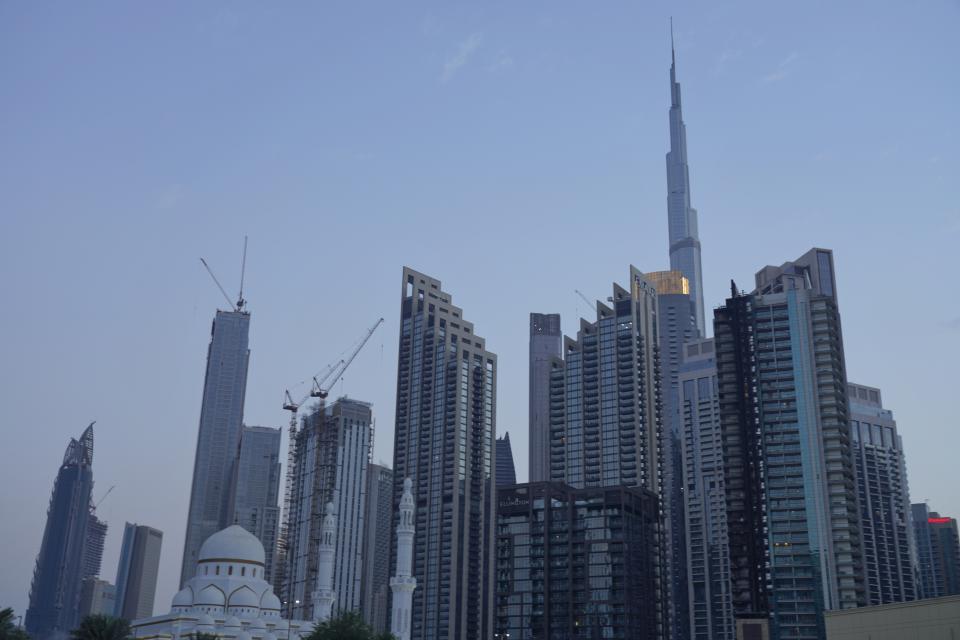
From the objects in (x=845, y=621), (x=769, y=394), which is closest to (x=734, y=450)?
(x=769, y=394)

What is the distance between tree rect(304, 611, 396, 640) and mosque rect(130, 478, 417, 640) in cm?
1518

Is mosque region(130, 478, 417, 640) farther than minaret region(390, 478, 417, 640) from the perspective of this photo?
Yes

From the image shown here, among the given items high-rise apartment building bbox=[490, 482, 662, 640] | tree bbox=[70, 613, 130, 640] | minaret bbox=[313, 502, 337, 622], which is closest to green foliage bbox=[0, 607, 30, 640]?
tree bbox=[70, 613, 130, 640]

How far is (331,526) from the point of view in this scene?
549 ft

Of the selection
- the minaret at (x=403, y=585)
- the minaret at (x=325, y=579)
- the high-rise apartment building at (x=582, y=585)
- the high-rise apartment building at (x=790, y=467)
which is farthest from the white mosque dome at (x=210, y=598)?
the high-rise apartment building at (x=790, y=467)

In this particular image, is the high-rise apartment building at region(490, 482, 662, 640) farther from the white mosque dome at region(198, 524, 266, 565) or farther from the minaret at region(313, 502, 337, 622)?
the white mosque dome at region(198, 524, 266, 565)

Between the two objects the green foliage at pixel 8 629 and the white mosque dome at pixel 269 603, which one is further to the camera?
the white mosque dome at pixel 269 603

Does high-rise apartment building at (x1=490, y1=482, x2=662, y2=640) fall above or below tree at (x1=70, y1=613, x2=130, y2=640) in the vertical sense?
above

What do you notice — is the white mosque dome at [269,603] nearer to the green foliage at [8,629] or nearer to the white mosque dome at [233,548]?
the white mosque dome at [233,548]

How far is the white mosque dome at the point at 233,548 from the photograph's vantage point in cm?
15225

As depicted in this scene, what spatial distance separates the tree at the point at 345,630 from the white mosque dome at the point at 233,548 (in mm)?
38526

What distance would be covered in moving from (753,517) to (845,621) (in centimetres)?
6018

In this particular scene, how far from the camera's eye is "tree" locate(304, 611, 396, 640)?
4486 inches

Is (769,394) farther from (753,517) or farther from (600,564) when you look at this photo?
(600,564)
